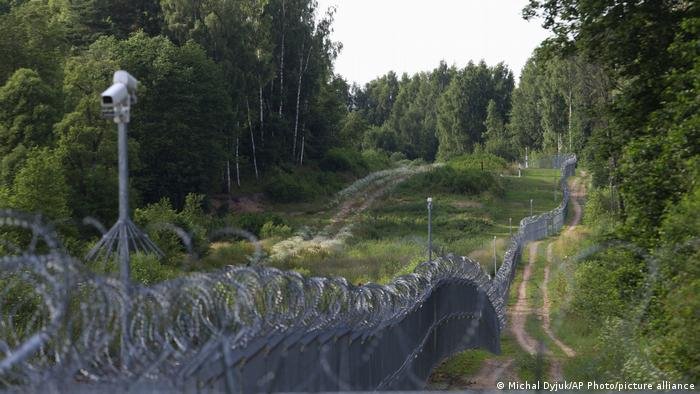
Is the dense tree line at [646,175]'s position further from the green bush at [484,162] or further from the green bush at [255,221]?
the green bush at [484,162]

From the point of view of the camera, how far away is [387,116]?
129m

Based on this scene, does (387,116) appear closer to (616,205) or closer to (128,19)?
(128,19)

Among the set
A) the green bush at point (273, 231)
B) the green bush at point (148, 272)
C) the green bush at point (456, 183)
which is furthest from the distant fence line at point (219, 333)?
the green bush at point (456, 183)

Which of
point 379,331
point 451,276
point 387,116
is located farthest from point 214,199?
point 387,116

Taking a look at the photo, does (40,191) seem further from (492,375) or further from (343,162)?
(343,162)

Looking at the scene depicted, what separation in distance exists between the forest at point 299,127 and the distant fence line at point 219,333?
2.51 metres

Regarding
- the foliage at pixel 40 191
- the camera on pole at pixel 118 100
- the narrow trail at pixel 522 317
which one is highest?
the camera on pole at pixel 118 100

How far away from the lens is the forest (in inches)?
456

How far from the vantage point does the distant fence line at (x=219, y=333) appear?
5289mm

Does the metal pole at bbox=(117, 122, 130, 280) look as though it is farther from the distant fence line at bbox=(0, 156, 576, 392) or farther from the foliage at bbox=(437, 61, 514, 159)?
the foliage at bbox=(437, 61, 514, 159)

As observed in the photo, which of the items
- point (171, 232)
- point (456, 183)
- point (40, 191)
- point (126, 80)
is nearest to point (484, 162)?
point (456, 183)

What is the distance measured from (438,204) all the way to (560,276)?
26348 mm

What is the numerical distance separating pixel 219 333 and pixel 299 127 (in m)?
55.0

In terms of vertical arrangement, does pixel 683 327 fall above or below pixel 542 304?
above
